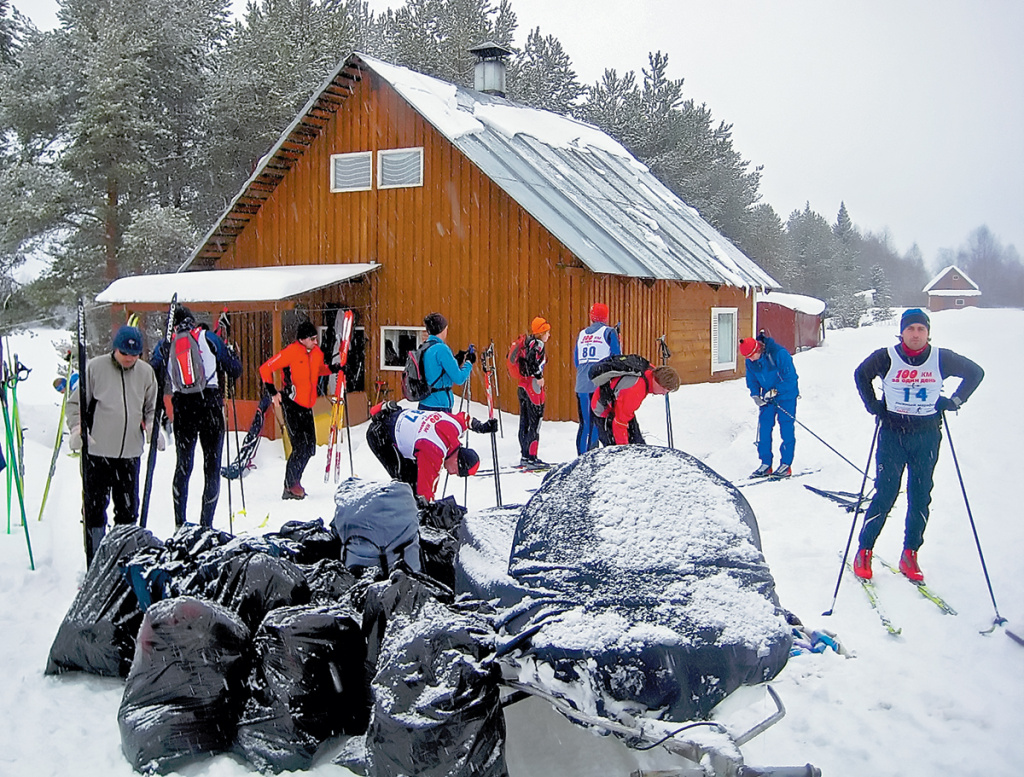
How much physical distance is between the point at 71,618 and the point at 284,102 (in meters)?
21.9

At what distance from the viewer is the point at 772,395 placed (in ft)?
27.8

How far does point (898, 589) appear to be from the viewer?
5.05 metres

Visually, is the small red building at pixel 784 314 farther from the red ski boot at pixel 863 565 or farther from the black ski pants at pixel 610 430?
the red ski boot at pixel 863 565

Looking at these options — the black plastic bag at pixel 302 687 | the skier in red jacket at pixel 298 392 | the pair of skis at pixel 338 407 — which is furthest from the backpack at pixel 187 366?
the black plastic bag at pixel 302 687

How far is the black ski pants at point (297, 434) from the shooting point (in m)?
8.00

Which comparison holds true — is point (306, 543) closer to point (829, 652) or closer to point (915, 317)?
point (829, 652)

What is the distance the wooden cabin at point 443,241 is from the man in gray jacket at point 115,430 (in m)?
6.82

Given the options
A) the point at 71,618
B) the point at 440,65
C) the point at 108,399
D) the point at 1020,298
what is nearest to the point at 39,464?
the point at 108,399

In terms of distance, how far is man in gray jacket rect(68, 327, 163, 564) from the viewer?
5562 mm

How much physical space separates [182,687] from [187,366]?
3.63 meters

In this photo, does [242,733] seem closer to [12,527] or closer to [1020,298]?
[12,527]

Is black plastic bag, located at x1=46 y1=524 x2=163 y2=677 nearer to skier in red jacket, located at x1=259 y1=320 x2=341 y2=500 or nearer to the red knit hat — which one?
skier in red jacket, located at x1=259 y1=320 x2=341 y2=500

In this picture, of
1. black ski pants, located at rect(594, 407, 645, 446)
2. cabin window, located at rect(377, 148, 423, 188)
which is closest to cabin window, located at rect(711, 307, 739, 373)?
cabin window, located at rect(377, 148, 423, 188)

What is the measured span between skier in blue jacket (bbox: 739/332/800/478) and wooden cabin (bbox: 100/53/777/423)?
3906 mm
